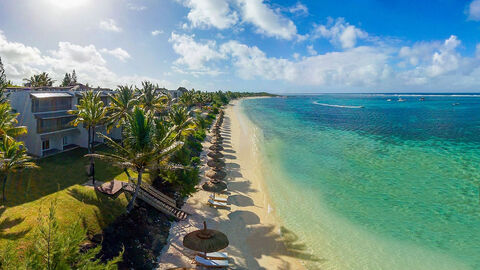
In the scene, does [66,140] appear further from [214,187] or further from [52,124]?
[214,187]

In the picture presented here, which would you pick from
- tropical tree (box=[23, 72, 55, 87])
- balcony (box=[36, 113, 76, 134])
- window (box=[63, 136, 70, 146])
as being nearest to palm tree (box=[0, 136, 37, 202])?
balcony (box=[36, 113, 76, 134])

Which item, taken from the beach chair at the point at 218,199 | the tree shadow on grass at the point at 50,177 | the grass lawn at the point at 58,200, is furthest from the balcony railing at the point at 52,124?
the beach chair at the point at 218,199

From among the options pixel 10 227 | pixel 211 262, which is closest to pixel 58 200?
pixel 10 227

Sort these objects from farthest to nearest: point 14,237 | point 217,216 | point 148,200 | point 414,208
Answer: point 414,208
point 217,216
point 148,200
point 14,237

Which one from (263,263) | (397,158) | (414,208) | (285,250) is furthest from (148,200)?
(397,158)

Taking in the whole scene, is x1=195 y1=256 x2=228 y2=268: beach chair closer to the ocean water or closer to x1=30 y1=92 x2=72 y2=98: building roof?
the ocean water

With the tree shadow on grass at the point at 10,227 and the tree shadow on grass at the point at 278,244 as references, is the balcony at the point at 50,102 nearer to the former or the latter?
the tree shadow on grass at the point at 10,227

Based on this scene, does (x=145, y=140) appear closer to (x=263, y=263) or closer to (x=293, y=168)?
(x=263, y=263)
